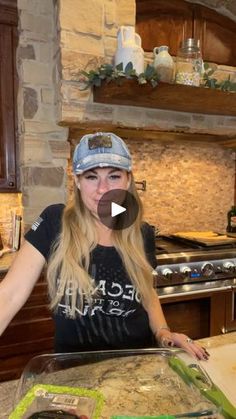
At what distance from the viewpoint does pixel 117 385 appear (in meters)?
0.64

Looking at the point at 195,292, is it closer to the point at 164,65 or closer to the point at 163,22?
the point at 164,65

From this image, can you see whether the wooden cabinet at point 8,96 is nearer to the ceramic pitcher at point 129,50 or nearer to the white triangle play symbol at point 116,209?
the ceramic pitcher at point 129,50

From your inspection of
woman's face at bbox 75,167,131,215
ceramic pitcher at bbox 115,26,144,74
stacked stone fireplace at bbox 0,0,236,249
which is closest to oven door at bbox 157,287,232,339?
stacked stone fireplace at bbox 0,0,236,249

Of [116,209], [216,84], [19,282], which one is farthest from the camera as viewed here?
[216,84]

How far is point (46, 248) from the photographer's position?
0.97 meters

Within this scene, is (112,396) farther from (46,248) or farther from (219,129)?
(219,129)

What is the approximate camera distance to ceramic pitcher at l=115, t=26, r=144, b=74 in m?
1.72

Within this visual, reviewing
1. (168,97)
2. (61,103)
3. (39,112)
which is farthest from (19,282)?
(168,97)

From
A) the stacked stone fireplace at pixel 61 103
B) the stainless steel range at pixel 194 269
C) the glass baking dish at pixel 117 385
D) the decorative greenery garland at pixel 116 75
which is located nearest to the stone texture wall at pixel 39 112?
the stacked stone fireplace at pixel 61 103

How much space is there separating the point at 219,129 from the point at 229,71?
45 cm

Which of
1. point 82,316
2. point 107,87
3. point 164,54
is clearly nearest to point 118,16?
point 164,54

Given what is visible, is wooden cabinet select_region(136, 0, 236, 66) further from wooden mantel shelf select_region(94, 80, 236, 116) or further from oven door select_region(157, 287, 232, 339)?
oven door select_region(157, 287, 232, 339)

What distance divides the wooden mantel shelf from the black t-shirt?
98cm

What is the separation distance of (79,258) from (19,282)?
7.5 inches
